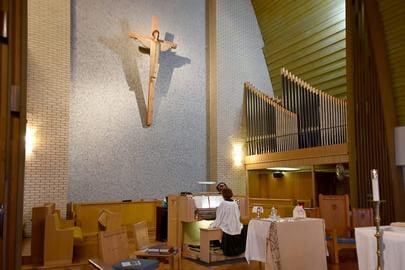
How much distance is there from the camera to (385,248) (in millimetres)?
3123

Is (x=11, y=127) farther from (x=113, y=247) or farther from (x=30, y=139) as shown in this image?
(x=30, y=139)

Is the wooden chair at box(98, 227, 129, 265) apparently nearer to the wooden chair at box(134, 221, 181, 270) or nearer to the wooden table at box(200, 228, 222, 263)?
the wooden chair at box(134, 221, 181, 270)

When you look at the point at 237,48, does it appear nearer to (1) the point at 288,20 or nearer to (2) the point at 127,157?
(1) the point at 288,20

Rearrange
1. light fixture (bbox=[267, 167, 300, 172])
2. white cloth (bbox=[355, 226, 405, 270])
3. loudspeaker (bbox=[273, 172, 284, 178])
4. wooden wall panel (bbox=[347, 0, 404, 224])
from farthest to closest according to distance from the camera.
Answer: loudspeaker (bbox=[273, 172, 284, 178]) < light fixture (bbox=[267, 167, 300, 172]) < wooden wall panel (bbox=[347, 0, 404, 224]) < white cloth (bbox=[355, 226, 405, 270])

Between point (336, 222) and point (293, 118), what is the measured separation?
366cm

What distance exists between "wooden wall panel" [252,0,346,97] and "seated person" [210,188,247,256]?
4667 mm

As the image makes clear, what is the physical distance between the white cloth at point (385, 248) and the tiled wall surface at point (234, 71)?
773cm

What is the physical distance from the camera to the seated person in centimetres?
643

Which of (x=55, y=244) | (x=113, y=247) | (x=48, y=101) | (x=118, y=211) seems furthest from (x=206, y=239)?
(x=48, y=101)

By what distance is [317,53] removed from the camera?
10133 mm

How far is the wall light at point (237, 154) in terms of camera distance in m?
11.3

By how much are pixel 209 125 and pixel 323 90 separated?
317 cm

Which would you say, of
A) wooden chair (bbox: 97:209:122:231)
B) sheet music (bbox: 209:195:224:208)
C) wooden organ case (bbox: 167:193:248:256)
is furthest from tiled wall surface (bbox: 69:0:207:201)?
wooden chair (bbox: 97:209:122:231)

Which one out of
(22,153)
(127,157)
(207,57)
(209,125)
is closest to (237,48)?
(207,57)
